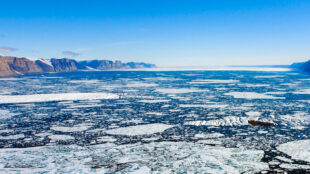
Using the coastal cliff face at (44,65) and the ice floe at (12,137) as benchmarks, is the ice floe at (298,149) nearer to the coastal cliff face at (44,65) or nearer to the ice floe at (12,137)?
the ice floe at (12,137)

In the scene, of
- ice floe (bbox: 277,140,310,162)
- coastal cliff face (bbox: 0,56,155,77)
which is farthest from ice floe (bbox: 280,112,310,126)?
coastal cliff face (bbox: 0,56,155,77)

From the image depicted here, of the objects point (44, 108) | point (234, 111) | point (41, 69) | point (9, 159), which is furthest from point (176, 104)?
point (41, 69)

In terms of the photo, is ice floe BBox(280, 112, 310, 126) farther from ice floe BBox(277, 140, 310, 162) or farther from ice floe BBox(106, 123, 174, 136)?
ice floe BBox(106, 123, 174, 136)

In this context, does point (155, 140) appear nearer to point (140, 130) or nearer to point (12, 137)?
point (140, 130)

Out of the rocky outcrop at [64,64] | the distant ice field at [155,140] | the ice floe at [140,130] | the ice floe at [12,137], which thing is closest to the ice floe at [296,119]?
the distant ice field at [155,140]

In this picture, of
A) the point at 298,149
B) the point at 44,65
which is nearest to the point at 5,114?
the point at 298,149

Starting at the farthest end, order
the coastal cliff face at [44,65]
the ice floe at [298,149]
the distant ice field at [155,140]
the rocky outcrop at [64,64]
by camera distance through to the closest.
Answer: the rocky outcrop at [64,64], the coastal cliff face at [44,65], the ice floe at [298,149], the distant ice field at [155,140]
